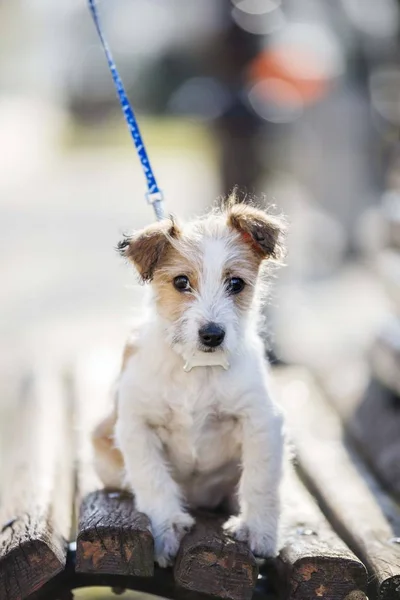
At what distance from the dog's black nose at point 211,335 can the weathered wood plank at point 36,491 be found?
2.80 ft

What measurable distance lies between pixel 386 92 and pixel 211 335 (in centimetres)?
1048

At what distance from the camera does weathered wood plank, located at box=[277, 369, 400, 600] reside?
3.50 meters

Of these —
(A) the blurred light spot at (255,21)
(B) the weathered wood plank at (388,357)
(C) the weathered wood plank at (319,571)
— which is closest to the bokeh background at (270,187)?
(A) the blurred light spot at (255,21)

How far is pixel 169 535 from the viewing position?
3.48 metres

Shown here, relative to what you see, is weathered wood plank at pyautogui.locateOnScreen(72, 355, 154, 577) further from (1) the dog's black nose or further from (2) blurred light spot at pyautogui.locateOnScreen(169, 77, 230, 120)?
(2) blurred light spot at pyautogui.locateOnScreen(169, 77, 230, 120)

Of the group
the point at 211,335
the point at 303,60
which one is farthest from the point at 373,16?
the point at 211,335

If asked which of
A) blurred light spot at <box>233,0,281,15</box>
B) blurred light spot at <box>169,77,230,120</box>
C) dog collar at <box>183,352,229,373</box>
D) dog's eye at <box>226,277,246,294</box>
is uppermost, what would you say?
blurred light spot at <box>169,77,230,120</box>

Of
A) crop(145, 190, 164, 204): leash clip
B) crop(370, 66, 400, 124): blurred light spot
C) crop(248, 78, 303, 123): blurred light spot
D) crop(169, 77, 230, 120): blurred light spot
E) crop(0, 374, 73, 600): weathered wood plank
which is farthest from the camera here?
crop(169, 77, 230, 120): blurred light spot

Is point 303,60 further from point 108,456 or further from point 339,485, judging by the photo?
point 108,456

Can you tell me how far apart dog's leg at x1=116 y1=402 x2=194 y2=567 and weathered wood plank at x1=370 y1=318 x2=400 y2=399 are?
163cm

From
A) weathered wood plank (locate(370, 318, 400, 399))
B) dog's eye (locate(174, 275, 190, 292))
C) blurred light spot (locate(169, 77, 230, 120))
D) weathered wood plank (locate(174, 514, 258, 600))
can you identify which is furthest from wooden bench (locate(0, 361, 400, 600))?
blurred light spot (locate(169, 77, 230, 120))

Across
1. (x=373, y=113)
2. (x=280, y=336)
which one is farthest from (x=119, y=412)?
(x=373, y=113)

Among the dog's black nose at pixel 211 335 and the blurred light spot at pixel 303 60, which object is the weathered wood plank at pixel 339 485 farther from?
the blurred light spot at pixel 303 60

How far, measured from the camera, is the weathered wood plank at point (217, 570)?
328cm
